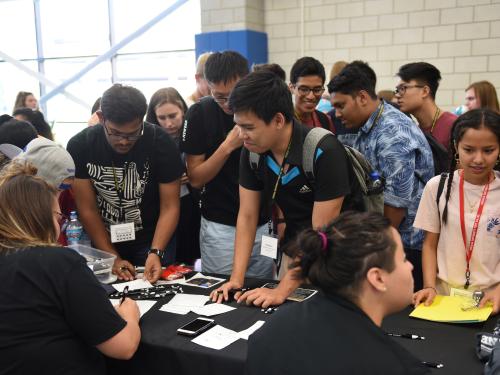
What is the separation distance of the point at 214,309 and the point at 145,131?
37.8 inches

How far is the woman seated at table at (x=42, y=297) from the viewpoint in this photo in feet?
4.31

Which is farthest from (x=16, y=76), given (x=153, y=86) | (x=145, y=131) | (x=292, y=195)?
(x=292, y=195)

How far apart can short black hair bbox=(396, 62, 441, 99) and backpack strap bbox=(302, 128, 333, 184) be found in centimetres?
149

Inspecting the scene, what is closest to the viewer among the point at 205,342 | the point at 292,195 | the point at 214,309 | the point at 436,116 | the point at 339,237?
the point at 339,237

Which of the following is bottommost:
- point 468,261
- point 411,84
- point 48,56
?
point 468,261

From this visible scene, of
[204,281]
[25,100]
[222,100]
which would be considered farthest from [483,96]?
[25,100]

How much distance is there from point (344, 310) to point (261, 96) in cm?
92

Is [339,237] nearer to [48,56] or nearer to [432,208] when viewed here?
[432,208]

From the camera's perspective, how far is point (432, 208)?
6.56 ft

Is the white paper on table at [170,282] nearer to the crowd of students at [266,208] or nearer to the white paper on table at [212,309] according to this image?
the crowd of students at [266,208]

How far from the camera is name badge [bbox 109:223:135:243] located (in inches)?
90.1

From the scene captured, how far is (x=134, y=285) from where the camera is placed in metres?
2.08

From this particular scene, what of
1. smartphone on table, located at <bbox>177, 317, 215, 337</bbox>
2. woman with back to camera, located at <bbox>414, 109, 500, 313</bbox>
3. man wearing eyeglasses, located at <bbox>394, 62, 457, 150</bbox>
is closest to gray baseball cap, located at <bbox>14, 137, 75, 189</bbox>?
smartphone on table, located at <bbox>177, 317, 215, 337</bbox>

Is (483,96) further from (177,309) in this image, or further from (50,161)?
(50,161)
